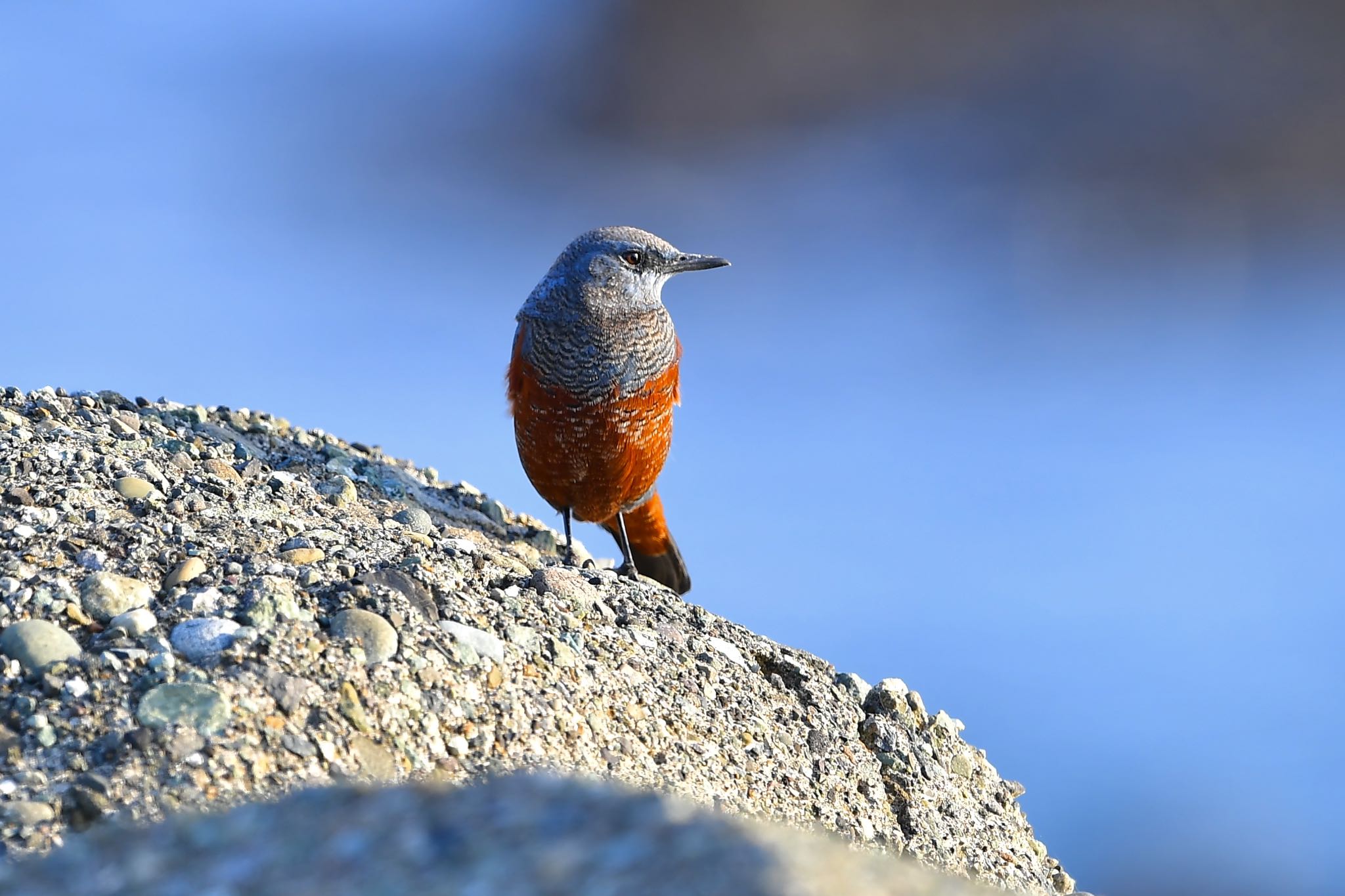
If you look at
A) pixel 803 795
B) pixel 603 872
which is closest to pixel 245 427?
pixel 803 795

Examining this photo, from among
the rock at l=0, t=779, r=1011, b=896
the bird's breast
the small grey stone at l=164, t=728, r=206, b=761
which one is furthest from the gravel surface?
the bird's breast

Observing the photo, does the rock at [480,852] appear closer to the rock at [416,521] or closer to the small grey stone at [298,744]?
the small grey stone at [298,744]

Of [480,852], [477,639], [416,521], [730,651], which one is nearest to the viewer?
[480,852]

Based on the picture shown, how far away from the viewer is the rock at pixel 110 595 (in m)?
3.49

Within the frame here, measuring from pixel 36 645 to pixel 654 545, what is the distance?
3.99m

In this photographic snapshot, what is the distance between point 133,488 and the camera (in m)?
4.37

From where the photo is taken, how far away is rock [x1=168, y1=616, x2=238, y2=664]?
10.8 ft

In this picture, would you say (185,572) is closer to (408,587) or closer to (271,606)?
(271,606)

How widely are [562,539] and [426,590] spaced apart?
264 cm

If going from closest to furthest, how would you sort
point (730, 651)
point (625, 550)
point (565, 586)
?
point (565, 586) < point (730, 651) < point (625, 550)

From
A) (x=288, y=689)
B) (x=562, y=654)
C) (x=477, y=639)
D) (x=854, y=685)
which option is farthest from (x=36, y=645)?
(x=854, y=685)

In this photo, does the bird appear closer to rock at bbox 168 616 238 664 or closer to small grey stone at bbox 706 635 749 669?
small grey stone at bbox 706 635 749 669

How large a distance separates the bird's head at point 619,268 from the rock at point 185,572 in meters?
2.73

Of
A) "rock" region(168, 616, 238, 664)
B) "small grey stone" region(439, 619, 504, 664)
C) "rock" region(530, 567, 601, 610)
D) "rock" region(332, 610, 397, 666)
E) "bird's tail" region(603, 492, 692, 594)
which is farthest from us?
"bird's tail" region(603, 492, 692, 594)
